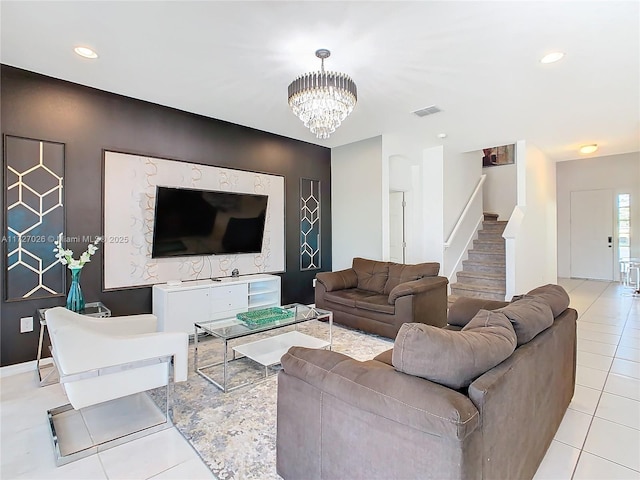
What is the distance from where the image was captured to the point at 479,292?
18.8 ft

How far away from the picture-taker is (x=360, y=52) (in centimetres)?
275

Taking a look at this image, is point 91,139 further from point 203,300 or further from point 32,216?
point 203,300

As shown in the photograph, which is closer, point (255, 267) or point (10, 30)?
point (10, 30)

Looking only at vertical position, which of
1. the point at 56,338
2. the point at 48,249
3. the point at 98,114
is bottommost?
the point at 56,338

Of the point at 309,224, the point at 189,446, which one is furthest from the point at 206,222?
the point at 189,446

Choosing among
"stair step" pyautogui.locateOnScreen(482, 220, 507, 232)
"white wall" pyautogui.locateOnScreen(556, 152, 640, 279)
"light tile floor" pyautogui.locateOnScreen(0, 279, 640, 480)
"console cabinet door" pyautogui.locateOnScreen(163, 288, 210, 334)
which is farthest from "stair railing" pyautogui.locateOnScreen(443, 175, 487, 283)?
"console cabinet door" pyautogui.locateOnScreen(163, 288, 210, 334)

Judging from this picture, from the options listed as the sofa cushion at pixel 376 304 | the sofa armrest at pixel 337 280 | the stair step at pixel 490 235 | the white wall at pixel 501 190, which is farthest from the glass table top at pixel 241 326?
the white wall at pixel 501 190

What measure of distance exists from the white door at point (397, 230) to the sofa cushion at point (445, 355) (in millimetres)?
4835

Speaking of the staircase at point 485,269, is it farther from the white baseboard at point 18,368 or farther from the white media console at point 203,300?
the white baseboard at point 18,368

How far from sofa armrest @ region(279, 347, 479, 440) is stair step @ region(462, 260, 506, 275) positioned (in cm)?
547

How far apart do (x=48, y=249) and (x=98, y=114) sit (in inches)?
57.7

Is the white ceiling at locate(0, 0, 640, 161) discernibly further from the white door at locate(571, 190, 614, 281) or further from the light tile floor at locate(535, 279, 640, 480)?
the white door at locate(571, 190, 614, 281)

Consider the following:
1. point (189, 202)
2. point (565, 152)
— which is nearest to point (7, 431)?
point (189, 202)

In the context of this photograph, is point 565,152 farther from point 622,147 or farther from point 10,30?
point 10,30
